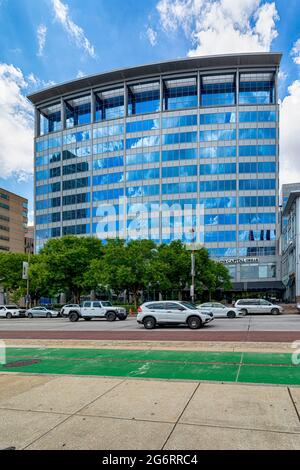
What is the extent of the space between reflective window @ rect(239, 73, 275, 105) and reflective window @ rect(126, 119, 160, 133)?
17.3 metres

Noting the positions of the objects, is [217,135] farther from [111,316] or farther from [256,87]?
[111,316]

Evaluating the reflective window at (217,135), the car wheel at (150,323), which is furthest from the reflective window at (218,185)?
the car wheel at (150,323)

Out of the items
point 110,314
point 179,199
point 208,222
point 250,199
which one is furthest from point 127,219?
point 110,314

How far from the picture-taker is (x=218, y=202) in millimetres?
69688

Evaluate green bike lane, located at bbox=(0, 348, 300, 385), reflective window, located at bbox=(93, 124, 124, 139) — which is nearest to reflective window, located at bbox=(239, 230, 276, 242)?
reflective window, located at bbox=(93, 124, 124, 139)

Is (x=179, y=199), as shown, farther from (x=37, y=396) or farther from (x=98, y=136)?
(x=37, y=396)

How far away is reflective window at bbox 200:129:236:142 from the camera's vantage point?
70.4m

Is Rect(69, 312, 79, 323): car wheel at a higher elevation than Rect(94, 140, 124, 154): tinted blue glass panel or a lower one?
lower

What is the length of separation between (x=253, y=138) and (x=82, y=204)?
37286 millimetres

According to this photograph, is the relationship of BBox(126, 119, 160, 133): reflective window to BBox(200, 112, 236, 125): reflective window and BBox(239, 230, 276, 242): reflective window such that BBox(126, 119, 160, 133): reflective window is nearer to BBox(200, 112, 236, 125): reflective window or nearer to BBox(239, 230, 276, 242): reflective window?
BBox(200, 112, 236, 125): reflective window

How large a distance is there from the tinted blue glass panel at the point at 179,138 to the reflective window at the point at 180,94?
6172mm

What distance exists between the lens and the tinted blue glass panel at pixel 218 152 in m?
70.0

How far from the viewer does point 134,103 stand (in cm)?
7888

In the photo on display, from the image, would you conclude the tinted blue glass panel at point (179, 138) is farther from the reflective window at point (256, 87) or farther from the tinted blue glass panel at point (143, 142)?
the reflective window at point (256, 87)
